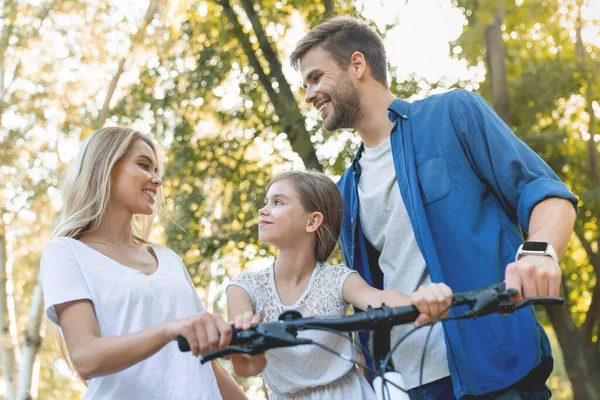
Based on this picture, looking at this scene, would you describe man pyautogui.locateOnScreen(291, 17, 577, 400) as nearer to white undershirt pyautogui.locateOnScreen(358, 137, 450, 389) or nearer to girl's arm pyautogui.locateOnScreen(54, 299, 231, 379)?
white undershirt pyautogui.locateOnScreen(358, 137, 450, 389)

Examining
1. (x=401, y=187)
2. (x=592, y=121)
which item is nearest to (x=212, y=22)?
(x=592, y=121)

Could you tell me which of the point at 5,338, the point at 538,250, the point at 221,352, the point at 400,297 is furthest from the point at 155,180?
the point at 5,338

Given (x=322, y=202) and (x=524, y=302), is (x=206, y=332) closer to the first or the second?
(x=524, y=302)

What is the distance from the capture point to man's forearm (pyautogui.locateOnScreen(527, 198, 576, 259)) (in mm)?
2615

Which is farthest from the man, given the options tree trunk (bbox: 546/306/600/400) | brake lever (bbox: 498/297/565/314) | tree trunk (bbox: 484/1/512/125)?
tree trunk (bbox: 546/306/600/400)

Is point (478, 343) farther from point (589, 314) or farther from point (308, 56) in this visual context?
point (589, 314)

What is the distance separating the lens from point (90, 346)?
101 inches

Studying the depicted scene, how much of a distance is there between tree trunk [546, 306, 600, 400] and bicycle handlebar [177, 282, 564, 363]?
8424 mm

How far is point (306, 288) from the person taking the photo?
11.0 feet

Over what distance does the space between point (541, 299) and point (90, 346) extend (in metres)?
1.41

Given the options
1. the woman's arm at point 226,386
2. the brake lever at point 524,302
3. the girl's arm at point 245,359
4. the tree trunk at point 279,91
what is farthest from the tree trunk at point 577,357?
the brake lever at point 524,302

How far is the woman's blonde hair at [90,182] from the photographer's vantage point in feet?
10.3

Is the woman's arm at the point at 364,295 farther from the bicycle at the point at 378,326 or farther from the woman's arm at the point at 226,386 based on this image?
the bicycle at the point at 378,326

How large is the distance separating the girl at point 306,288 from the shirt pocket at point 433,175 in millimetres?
447
